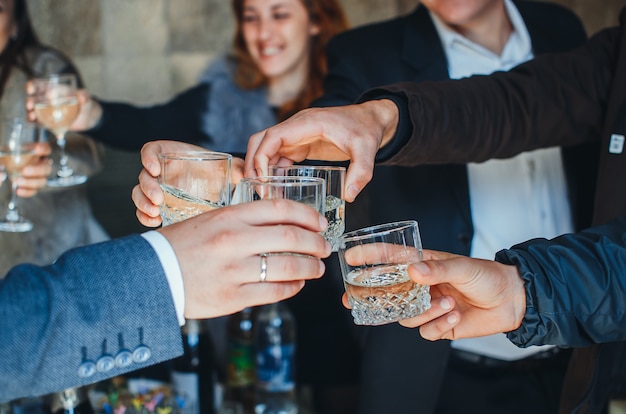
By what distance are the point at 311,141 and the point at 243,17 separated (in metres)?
2.00

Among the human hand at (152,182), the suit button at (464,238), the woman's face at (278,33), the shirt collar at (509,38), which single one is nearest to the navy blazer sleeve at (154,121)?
the woman's face at (278,33)

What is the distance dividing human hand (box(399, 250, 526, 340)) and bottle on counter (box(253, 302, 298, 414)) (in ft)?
4.69

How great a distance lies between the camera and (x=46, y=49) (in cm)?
299

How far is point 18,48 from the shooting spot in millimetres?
2887

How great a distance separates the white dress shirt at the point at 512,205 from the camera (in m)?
2.15

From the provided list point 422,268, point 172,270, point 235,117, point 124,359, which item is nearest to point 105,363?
point 124,359

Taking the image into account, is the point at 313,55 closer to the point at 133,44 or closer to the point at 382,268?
the point at 133,44

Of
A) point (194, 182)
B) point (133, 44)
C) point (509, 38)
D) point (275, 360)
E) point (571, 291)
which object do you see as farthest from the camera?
point (133, 44)

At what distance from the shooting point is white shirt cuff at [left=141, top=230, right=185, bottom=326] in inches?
41.9

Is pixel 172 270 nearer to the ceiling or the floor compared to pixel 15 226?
nearer to the ceiling

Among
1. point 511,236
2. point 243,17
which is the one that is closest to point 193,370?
point 511,236

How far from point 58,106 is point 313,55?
121 cm

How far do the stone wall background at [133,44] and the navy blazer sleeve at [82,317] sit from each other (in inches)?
99.6

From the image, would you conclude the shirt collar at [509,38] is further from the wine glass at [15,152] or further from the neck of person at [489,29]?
the wine glass at [15,152]
